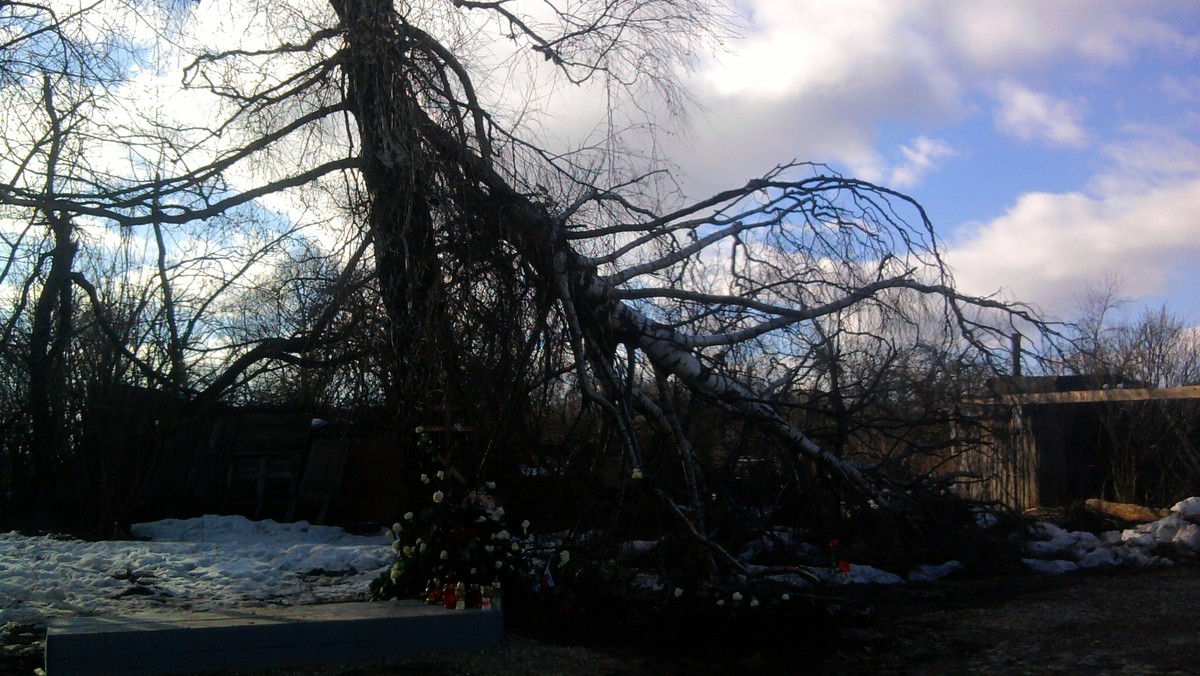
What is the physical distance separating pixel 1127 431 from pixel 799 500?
7.48 m

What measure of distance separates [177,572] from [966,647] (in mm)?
6432

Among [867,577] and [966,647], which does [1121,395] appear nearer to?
[867,577]

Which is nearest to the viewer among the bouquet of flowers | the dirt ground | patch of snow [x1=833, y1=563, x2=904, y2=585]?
the dirt ground

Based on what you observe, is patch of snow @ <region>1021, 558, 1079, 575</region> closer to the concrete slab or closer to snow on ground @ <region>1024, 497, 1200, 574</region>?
snow on ground @ <region>1024, 497, 1200, 574</region>

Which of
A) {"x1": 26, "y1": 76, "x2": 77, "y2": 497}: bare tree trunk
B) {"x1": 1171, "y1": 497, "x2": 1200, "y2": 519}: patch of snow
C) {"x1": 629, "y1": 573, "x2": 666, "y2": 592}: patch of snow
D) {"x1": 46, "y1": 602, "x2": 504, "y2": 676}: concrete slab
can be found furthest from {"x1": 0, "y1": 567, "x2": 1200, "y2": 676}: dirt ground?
{"x1": 26, "y1": 76, "x2": 77, "y2": 497}: bare tree trunk

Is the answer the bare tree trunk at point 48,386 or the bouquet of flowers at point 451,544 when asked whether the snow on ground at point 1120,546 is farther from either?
the bare tree trunk at point 48,386

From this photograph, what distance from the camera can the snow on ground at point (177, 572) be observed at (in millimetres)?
7332

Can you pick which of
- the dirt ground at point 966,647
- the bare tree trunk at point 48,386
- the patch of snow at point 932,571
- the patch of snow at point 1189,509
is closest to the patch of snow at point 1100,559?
the patch of snow at point 1189,509

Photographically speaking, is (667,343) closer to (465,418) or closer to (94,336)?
(465,418)

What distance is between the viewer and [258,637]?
18.1 ft

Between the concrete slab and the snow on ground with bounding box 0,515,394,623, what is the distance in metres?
1.42

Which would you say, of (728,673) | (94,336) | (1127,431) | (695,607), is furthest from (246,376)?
(1127,431)

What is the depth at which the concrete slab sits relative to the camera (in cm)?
516

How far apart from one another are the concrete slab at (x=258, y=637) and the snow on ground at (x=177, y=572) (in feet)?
4.66
